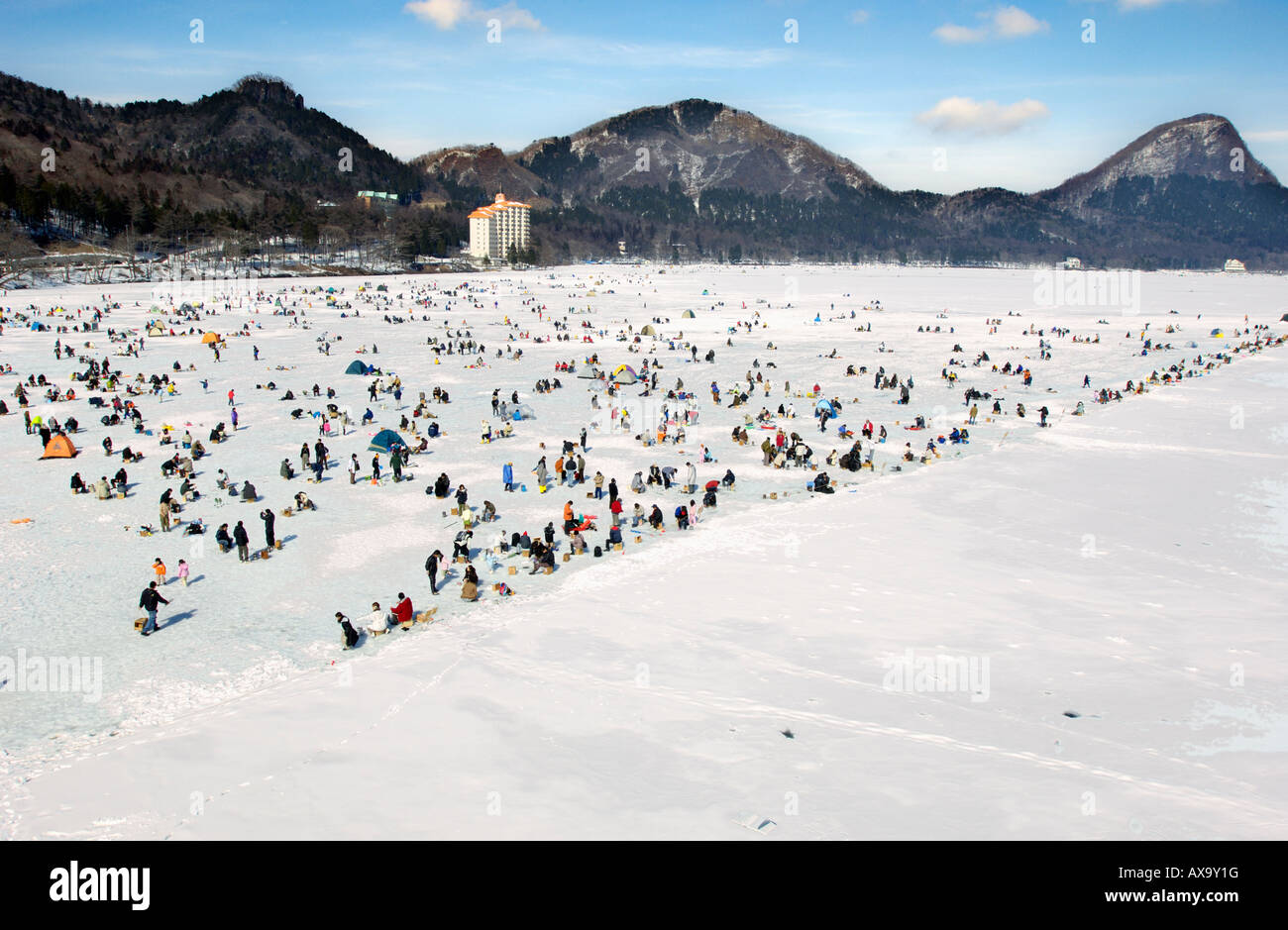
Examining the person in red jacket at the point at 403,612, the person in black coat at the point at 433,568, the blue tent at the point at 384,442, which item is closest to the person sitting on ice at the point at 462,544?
Answer: the person in black coat at the point at 433,568

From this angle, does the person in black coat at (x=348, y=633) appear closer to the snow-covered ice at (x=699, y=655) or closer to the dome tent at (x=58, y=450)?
the snow-covered ice at (x=699, y=655)

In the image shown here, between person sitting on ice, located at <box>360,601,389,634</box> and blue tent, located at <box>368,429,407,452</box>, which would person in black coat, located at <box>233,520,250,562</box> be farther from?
blue tent, located at <box>368,429,407,452</box>

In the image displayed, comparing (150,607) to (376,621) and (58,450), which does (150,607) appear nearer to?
(376,621)

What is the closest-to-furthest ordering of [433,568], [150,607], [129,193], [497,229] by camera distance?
[150,607], [433,568], [129,193], [497,229]

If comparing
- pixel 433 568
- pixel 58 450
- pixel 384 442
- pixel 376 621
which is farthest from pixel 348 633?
pixel 58 450

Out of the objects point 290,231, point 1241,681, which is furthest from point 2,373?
point 290,231
